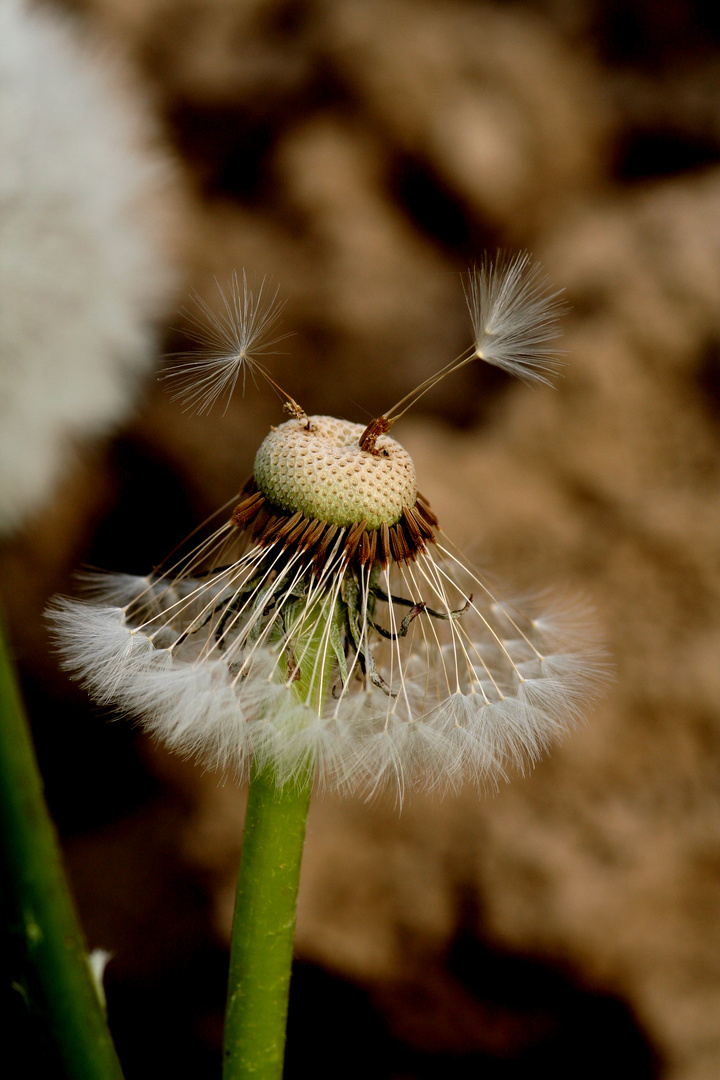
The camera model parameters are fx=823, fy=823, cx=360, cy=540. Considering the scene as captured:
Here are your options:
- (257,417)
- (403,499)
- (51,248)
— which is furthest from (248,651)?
(257,417)

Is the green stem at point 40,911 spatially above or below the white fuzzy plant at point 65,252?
below

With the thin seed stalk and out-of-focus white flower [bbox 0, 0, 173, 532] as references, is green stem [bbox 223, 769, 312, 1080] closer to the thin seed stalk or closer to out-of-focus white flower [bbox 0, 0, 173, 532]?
the thin seed stalk

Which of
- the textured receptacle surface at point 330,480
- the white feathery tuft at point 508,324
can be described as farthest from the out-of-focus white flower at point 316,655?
the white feathery tuft at point 508,324

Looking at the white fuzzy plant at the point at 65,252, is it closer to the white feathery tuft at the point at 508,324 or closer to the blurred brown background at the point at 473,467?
the blurred brown background at the point at 473,467

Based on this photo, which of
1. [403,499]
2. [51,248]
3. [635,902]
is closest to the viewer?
[403,499]

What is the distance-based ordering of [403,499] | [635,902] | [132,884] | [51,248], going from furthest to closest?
[132,884] → [635,902] → [51,248] → [403,499]

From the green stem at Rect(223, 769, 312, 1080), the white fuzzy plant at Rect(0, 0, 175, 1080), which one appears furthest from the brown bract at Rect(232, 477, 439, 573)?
the white fuzzy plant at Rect(0, 0, 175, 1080)

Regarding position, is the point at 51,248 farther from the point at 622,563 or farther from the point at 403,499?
the point at 622,563
